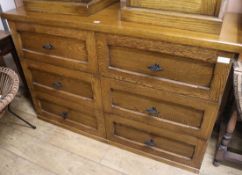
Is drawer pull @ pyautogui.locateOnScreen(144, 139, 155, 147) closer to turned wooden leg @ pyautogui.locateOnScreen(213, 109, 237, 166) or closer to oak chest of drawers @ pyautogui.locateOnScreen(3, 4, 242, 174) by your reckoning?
oak chest of drawers @ pyautogui.locateOnScreen(3, 4, 242, 174)

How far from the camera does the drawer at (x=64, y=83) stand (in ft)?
4.38

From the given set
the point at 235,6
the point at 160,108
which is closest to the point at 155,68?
the point at 160,108

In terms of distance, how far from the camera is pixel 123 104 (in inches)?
51.8

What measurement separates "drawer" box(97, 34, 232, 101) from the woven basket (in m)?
0.52

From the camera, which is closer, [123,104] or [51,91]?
[123,104]

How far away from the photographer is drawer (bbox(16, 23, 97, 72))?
1.18 meters

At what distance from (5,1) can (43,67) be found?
82 centimetres

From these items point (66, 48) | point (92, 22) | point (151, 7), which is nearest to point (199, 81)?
point (151, 7)

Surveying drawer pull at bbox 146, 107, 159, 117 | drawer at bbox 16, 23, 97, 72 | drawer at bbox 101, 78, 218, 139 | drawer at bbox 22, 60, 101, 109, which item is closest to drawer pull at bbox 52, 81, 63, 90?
drawer at bbox 22, 60, 101, 109

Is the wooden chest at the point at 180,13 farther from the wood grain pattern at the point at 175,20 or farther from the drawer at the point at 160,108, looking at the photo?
the drawer at the point at 160,108

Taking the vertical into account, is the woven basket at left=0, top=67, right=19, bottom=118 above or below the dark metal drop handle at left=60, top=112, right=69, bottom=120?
above

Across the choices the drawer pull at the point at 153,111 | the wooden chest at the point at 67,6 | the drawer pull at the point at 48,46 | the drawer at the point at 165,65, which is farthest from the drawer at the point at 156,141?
the wooden chest at the point at 67,6

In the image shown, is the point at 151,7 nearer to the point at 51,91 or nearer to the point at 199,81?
the point at 199,81

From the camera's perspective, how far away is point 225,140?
1.28 metres
